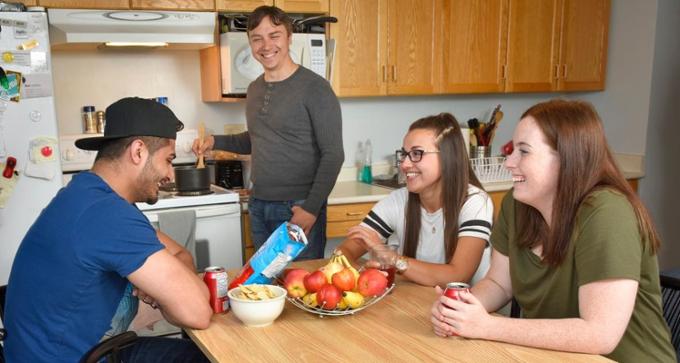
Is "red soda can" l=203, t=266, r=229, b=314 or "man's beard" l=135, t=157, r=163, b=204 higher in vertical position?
"man's beard" l=135, t=157, r=163, b=204

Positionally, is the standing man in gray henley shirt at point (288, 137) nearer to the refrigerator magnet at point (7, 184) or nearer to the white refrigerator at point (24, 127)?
the white refrigerator at point (24, 127)

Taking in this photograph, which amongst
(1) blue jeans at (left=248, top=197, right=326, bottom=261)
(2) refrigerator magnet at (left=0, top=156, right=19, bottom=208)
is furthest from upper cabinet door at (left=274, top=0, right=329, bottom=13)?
(2) refrigerator magnet at (left=0, top=156, right=19, bottom=208)

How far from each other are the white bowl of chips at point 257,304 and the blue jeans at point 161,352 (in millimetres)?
344

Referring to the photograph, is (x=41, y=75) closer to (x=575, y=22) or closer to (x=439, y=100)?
(x=439, y=100)

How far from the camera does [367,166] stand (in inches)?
153

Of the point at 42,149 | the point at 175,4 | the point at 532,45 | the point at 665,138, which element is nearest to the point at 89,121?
the point at 42,149

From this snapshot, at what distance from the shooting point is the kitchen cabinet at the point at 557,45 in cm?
394

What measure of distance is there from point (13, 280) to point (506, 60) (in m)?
3.17

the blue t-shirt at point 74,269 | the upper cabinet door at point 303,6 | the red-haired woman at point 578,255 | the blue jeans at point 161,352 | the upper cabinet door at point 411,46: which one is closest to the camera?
the red-haired woman at point 578,255

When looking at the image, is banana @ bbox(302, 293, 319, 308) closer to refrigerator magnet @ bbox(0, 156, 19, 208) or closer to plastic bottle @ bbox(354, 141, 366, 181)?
refrigerator magnet @ bbox(0, 156, 19, 208)

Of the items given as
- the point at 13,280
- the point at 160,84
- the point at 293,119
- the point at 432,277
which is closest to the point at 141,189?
the point at 13,280

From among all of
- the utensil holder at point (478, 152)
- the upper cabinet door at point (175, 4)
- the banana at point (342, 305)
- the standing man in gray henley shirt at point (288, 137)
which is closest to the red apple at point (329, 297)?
the banana at point (342, 305)

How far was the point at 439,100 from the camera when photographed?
4.14 meters

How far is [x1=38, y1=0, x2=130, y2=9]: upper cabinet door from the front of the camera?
2859mm
